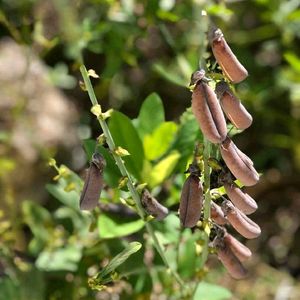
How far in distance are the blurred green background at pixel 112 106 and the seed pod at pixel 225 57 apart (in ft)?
2.28

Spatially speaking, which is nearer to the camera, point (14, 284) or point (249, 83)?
point (14, 284)

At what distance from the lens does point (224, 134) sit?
3.63 feet

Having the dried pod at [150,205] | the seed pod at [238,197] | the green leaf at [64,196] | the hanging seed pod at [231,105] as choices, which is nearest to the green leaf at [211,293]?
the green leaf at [64,196]

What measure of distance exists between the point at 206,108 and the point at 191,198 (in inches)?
6.9

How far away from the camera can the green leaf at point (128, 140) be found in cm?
161

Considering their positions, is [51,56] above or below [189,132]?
below

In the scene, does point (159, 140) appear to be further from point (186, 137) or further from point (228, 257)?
point (228, 257)

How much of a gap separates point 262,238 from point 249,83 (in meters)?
0.61

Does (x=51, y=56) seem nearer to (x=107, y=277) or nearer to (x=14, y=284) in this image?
(x=14, y=284)

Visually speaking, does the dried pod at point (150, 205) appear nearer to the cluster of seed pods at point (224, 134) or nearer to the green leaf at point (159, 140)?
the cluster of seed pods at point (224, 134)

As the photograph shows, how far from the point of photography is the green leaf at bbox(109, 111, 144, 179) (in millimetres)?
1607

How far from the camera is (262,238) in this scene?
9.54 feet

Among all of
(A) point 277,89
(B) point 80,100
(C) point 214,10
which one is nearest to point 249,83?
(A) point 277,89

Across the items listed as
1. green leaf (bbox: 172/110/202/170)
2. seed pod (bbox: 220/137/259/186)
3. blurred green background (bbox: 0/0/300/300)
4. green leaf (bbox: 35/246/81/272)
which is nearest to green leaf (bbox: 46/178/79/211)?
blurred green background (bbox: 0/0/300/300)
